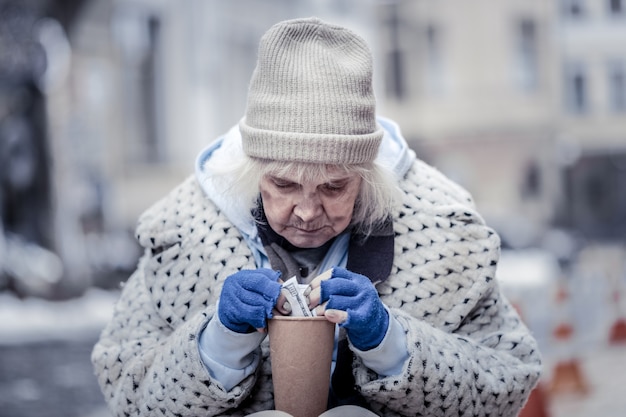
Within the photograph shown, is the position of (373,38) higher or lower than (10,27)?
lower

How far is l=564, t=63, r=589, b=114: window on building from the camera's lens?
110ft

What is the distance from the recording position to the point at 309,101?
2434 millimetres

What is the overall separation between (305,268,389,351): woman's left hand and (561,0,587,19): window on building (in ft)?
109

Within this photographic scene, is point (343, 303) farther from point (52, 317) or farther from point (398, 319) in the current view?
point (52, 317)

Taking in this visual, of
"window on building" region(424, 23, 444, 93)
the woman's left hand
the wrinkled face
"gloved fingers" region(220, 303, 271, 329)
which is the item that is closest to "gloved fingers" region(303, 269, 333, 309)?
the woman's left hand

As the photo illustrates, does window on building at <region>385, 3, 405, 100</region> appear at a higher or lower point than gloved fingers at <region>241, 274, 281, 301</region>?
lower

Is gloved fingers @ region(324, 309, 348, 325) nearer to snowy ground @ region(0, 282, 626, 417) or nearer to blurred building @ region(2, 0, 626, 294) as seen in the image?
snowy ground @ region(0, 282, 626, 417)

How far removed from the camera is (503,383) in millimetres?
2543

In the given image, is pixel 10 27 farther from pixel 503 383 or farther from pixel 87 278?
pixel 503 383

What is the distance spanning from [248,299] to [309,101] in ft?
1.56

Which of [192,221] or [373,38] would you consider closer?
[192,221]

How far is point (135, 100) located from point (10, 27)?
1008 cm

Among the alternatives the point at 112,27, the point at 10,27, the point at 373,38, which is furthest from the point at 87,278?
the point at 373,38

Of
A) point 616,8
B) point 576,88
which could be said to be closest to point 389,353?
point 576,88
